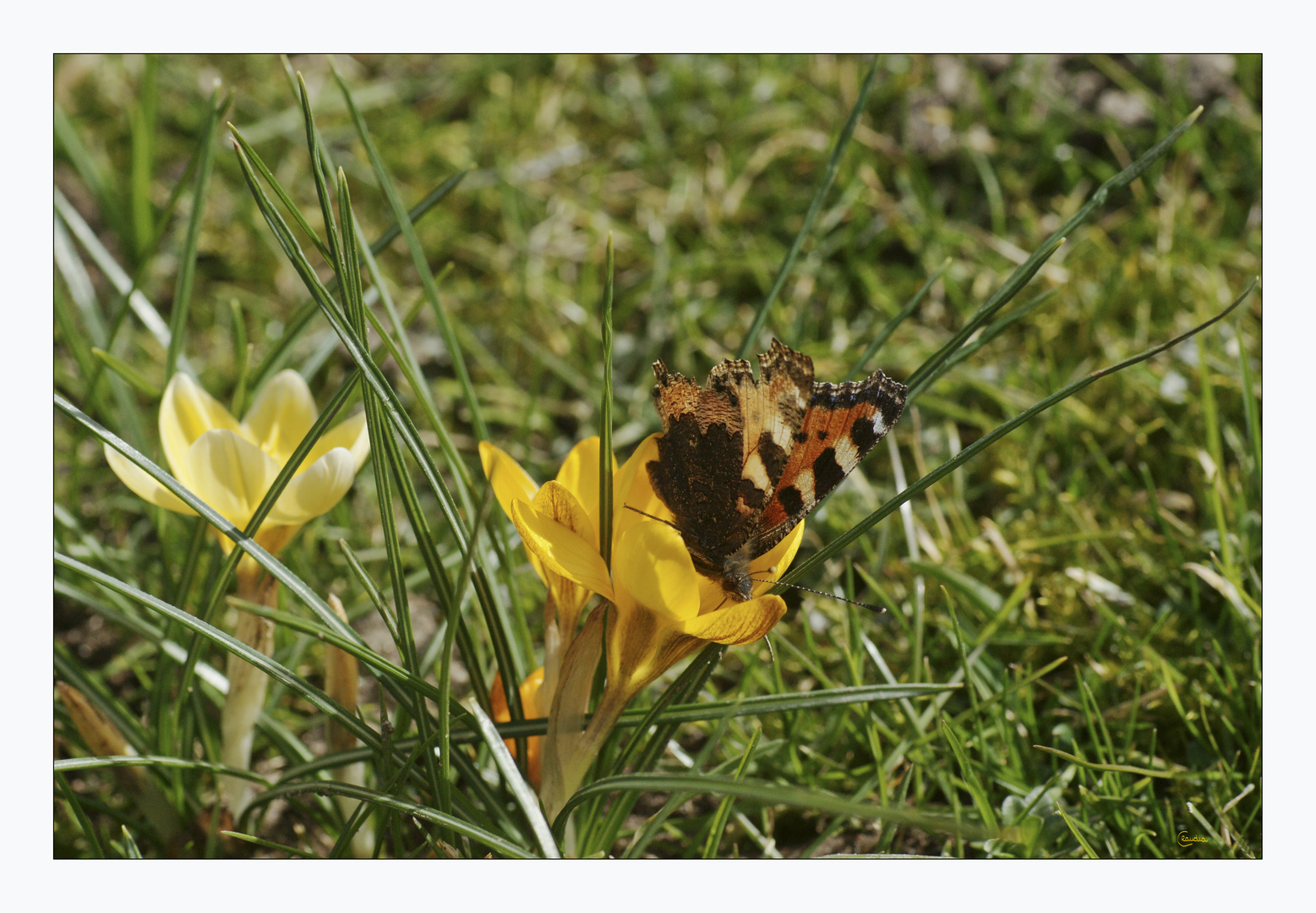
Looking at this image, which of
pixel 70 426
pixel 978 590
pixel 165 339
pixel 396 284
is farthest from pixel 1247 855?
pixel 70 426

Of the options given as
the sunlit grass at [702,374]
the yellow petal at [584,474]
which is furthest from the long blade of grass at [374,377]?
the yellow petal at [584,474]

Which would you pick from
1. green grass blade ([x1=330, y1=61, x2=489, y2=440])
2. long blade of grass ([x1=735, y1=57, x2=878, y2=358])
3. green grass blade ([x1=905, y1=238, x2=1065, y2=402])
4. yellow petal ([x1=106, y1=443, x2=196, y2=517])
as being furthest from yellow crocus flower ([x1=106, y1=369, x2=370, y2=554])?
green grass blade ([x1=905, y1=238, x2=1065, y2=402])

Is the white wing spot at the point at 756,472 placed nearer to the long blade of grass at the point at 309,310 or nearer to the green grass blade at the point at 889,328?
the green grass blade at the point at 889,328

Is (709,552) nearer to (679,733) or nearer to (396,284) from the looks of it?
(679,733)

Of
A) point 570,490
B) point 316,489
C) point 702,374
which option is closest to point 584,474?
point 570,490

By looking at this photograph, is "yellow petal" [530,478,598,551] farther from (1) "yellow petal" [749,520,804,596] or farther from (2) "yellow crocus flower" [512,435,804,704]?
(1) "yellow petal" [749,520,804,596]

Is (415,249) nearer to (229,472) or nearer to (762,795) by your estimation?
(229,472)
